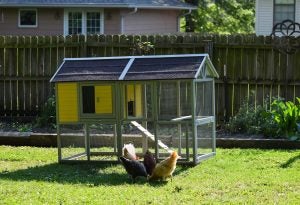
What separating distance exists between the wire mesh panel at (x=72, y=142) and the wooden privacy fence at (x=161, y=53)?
12.7 ft

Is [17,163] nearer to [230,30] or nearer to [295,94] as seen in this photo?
[295,94]

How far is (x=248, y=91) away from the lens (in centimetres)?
1590

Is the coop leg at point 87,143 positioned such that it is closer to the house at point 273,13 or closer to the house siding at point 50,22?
the house at point 273,13

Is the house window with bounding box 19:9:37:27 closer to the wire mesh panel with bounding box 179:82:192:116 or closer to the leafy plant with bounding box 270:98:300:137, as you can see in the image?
the leafy plant with bounding box 270:98:300:137

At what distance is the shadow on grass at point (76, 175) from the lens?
10.3 meters

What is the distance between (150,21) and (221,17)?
30.7 ft

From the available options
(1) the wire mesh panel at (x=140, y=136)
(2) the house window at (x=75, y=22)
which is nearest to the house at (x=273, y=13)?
(2) the house window at (x=75, y=22)

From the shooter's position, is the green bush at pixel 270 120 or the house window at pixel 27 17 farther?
the house window at pixel 27 17

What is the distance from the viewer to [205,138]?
12.1m

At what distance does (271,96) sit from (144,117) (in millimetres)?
4792

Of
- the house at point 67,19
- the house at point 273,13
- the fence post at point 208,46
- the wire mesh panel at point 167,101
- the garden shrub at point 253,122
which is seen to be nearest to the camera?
the wire mesh panel at point 167,101

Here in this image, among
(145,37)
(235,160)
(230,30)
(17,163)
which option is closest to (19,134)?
(17,163)

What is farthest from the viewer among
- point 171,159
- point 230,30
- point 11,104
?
point 230,30

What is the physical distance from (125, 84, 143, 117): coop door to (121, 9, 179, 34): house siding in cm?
1921
